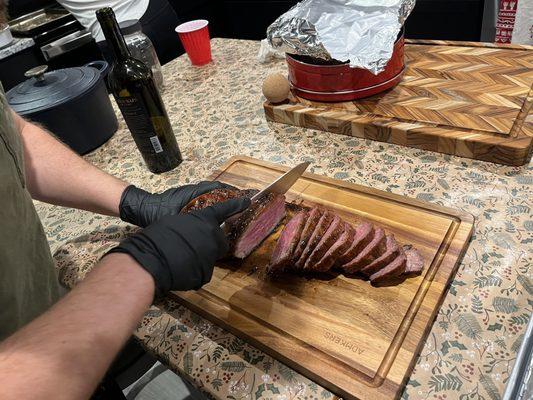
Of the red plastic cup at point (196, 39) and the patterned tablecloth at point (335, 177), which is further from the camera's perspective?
the red plastic cup at point (196, 39)

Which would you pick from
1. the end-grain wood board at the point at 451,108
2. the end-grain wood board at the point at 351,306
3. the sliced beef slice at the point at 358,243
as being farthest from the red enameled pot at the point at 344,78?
the sliced beef slice at the point at 358,243

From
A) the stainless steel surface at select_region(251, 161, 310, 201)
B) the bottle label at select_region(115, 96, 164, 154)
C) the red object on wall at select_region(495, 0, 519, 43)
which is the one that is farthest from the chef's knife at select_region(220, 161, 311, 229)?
the red object on wall at select_region(495, 0, 519, 43)

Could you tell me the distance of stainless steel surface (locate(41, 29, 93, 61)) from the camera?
12.1ft

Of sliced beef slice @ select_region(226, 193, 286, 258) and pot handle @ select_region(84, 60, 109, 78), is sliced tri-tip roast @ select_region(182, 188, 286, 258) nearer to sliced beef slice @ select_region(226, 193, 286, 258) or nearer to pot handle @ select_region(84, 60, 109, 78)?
sliced beef slice @ select_region(226, 193, 286, 258)

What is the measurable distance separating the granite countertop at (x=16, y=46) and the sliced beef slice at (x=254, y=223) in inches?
127

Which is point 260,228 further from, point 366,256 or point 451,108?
point 451,108

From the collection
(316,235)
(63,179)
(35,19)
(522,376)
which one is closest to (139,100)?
(63,179)

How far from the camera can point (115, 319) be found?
938 millimetres

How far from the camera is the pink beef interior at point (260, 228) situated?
4.54ft

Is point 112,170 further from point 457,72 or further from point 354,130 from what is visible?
point 457,72

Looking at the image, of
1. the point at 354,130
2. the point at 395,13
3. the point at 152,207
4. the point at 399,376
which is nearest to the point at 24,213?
the point at 152,207

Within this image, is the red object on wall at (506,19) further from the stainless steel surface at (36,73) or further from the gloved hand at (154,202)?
the stainless steel surface at (36,73)

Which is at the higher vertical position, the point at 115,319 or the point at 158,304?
the point at 115,319

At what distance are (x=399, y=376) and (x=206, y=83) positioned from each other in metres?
2.09
